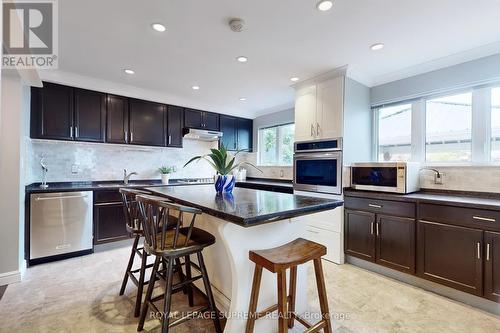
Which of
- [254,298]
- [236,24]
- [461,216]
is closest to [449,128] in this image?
[461,216]

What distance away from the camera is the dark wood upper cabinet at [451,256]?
2.10 metres

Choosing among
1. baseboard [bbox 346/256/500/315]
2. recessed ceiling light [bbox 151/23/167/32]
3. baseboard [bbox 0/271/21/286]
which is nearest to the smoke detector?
recessed ceiling light [bbox 151/23/167/32]

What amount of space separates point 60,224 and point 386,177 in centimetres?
400

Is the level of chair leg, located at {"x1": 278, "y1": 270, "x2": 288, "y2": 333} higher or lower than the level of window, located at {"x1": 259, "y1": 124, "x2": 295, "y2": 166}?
lower

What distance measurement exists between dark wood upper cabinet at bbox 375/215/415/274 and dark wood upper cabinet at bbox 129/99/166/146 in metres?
3.50

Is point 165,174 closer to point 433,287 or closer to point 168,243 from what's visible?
point 168,243

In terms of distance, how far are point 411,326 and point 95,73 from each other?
14.4 ft

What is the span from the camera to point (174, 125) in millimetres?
4270

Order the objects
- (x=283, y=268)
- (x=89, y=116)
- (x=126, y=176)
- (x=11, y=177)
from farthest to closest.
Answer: (x=126, y=176) → (x=89, y=116) → (x=11, y=177) → (x=283, y=268)

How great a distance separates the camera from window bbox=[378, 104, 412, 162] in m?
3.19

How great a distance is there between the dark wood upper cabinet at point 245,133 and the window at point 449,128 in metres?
3.16

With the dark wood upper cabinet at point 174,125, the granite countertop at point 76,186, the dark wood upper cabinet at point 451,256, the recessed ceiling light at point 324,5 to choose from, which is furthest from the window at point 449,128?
the granite countertop at point 76,186

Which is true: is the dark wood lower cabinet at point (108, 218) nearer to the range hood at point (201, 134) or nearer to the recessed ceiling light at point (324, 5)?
the range hood at point (201, 134)

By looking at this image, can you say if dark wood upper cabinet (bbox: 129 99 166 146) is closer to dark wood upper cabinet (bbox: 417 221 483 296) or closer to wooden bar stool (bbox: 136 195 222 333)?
wooden bar stool (bbox: 136 195 222 333)
